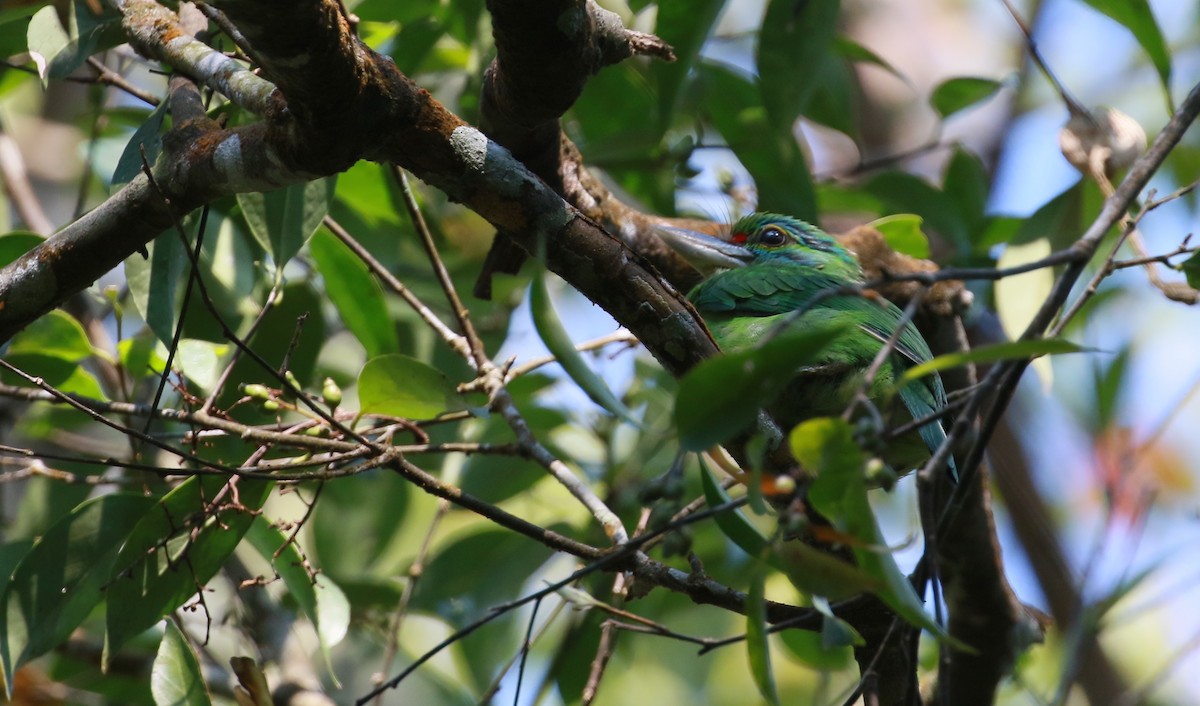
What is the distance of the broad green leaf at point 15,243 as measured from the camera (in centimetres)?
276

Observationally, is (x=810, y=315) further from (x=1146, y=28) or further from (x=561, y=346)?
(x=561, y=346)

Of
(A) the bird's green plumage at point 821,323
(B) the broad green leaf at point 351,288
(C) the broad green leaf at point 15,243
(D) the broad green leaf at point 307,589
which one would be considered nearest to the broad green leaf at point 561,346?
(A) the bird's green plumage at point 821,323

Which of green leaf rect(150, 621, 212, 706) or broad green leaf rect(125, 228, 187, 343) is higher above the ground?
broad green leaf rect(125, 228, 187, 343)

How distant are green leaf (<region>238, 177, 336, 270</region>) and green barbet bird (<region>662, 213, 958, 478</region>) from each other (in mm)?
1196

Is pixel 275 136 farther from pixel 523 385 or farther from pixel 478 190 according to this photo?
pixel 523 385

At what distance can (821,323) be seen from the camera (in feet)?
10.5

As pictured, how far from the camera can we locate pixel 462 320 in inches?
116

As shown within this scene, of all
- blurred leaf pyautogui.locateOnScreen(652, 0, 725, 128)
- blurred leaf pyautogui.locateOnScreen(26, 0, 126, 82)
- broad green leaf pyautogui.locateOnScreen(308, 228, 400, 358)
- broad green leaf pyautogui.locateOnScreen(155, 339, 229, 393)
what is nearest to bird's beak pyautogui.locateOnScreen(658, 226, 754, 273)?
blurred leaf pyautogui.locateOnScreen(652, 0, 725, 128)

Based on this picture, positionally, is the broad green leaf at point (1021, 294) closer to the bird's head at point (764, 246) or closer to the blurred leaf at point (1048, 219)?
the blurred leaf at point (1048, 219)

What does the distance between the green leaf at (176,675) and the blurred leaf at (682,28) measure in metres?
1.76

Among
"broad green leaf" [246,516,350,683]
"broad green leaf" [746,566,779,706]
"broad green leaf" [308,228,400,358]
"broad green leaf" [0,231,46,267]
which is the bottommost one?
"broad green leaf" [746,566,779,706]

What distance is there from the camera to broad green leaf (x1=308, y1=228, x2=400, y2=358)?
10.6 feet

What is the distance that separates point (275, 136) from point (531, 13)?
55cm

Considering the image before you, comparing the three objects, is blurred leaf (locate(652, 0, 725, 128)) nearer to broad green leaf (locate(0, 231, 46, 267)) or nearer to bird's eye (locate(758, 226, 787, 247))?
Result: bird's eye (locate(758, 226, 787, 247))
